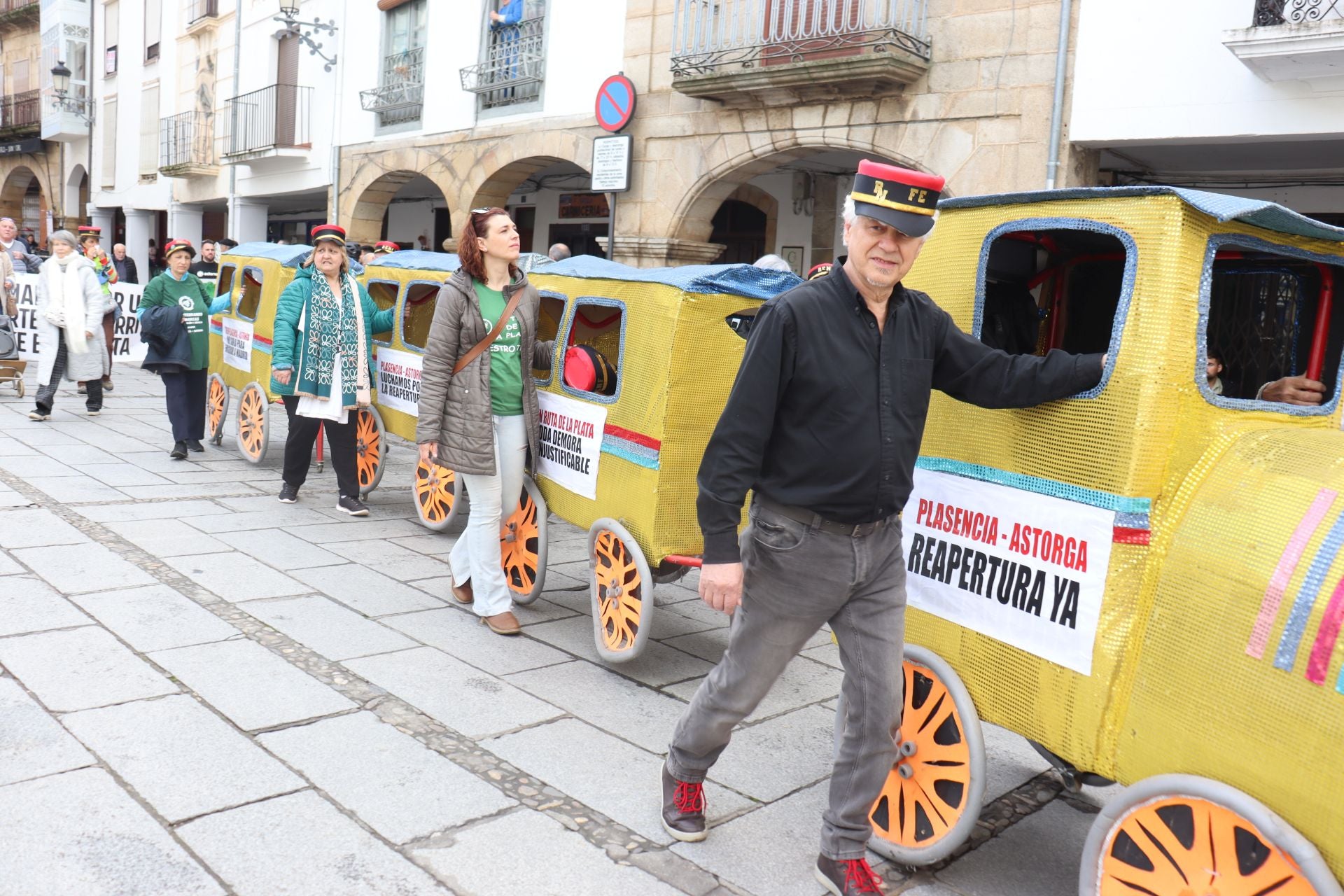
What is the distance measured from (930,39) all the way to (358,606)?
738 centimetres

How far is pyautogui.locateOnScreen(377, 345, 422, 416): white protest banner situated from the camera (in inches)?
281

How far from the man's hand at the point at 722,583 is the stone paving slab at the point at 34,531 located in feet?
15.5

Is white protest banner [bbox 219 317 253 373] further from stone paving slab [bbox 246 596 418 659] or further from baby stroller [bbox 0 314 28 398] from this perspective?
stone paving slab [bbox 246 596 418 659]

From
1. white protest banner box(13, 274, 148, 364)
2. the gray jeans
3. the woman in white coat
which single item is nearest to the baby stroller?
white protest banner box(13, 274, 148, 364)

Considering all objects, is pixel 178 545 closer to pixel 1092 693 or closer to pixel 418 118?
pixel 1092 693

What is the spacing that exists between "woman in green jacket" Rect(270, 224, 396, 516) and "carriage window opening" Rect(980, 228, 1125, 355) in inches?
186

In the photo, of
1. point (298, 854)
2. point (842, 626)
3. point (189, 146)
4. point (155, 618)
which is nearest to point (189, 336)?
point (155, 618)

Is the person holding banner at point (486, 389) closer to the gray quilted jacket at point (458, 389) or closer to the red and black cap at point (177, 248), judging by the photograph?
the gray quilted jacket at point (458, 389)

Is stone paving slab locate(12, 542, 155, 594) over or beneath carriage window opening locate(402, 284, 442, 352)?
beneath

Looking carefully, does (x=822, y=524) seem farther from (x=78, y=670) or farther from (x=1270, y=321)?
(x=78, y=670)

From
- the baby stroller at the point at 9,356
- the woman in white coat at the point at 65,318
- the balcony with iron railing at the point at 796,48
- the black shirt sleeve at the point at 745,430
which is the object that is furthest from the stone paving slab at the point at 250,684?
the baby stroller at the point at 9,356

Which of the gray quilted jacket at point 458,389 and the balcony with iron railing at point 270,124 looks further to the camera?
the balcony with iron railing at point 270,124

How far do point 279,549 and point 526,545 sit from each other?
176cm

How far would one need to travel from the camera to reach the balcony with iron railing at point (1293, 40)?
7309 millimetres
